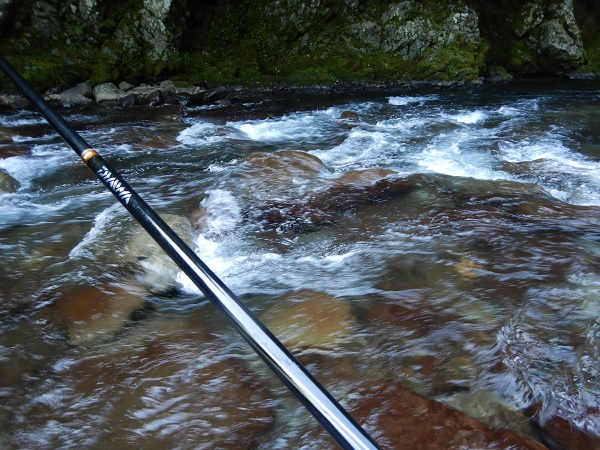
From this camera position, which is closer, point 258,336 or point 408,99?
point 258,336

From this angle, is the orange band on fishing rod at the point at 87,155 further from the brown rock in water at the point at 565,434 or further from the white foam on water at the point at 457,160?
the white foam on water at the point at 457,160

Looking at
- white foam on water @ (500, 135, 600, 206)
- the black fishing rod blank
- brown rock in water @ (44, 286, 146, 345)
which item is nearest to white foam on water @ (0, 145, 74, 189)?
brown rock in water @ (44, 286, 146, 345)

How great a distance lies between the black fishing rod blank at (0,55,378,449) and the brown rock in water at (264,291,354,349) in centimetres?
157

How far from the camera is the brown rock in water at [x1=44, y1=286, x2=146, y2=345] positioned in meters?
2.87

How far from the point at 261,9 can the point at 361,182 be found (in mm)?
13215

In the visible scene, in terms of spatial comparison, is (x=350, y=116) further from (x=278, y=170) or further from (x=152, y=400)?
(x=152, y=400)

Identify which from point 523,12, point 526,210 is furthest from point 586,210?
point 523,12

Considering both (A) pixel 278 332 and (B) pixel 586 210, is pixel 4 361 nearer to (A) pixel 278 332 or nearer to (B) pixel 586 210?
(A) pixel 278 332

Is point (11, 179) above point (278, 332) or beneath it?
above

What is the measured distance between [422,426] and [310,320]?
1041 mm

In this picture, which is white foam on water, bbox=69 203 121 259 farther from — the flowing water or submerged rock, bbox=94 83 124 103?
submerged rock, bbox=94 83 124 103

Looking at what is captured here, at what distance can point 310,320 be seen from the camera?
2910 mm

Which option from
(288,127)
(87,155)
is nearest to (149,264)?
(87,155)

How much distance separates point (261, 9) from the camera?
15977 millimetres
